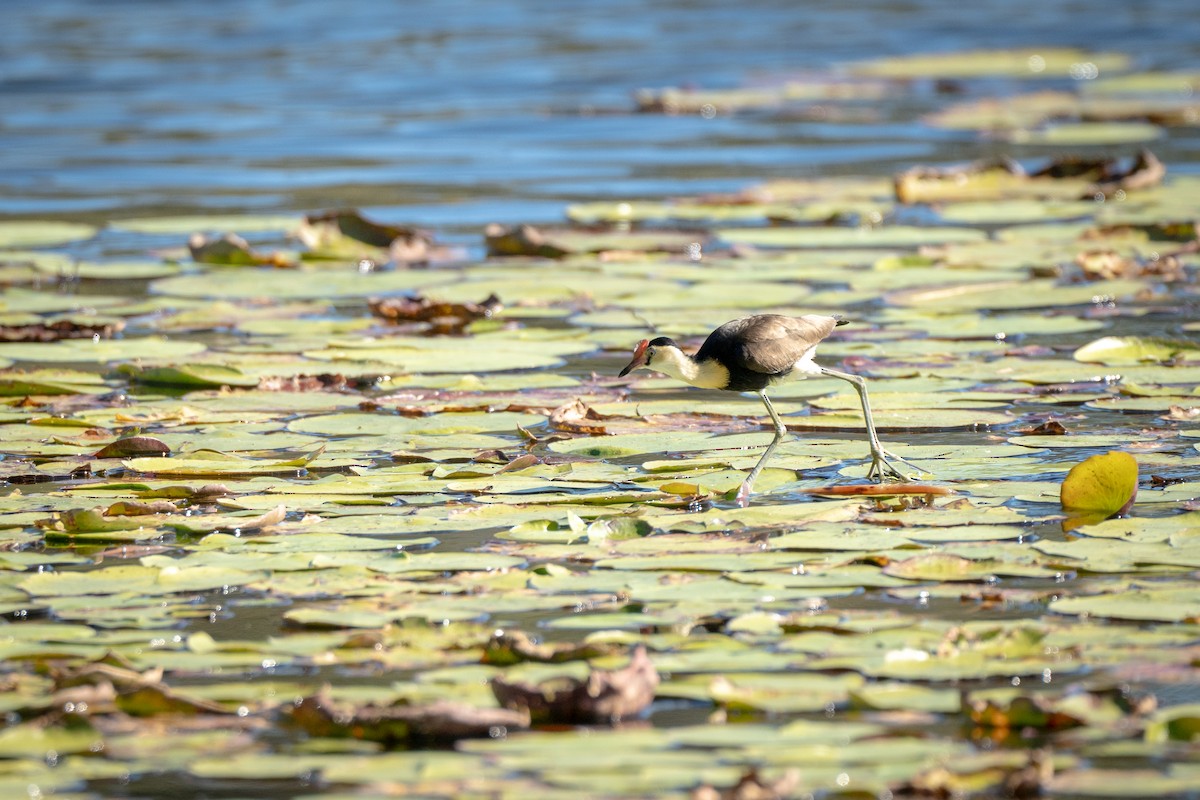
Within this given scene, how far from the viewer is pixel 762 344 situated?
4.98 m

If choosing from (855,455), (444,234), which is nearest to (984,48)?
(444,234)

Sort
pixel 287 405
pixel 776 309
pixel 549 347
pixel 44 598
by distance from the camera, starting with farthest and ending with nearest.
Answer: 1. pixel 776 309
2. pixel 549 347
3. pixel 287 405
4. pixel 44 598

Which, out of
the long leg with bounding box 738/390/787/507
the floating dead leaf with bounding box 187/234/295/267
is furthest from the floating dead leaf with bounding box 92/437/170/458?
the floating dead leaf with bounding box 187/234/295/267

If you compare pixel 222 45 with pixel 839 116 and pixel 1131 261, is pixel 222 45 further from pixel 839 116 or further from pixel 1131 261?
pixel 1131 261

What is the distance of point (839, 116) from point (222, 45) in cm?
1295

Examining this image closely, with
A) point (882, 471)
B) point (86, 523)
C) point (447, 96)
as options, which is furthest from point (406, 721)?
point (447, 96)

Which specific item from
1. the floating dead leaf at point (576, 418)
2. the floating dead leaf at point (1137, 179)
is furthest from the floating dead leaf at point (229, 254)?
the floating dead leaf at point (1137, 179)

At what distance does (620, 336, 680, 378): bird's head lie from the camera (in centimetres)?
491

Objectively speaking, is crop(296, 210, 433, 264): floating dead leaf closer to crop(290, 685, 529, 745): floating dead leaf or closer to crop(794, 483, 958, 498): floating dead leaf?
crop(794, 483, 958, 498): floating dead leaf

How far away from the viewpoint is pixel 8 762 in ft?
10.3

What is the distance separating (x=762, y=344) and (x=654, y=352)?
0.32 metres

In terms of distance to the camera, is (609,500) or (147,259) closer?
(609,500)

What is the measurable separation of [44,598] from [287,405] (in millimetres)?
2093

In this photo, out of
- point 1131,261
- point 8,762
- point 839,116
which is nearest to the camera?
point 8,762
